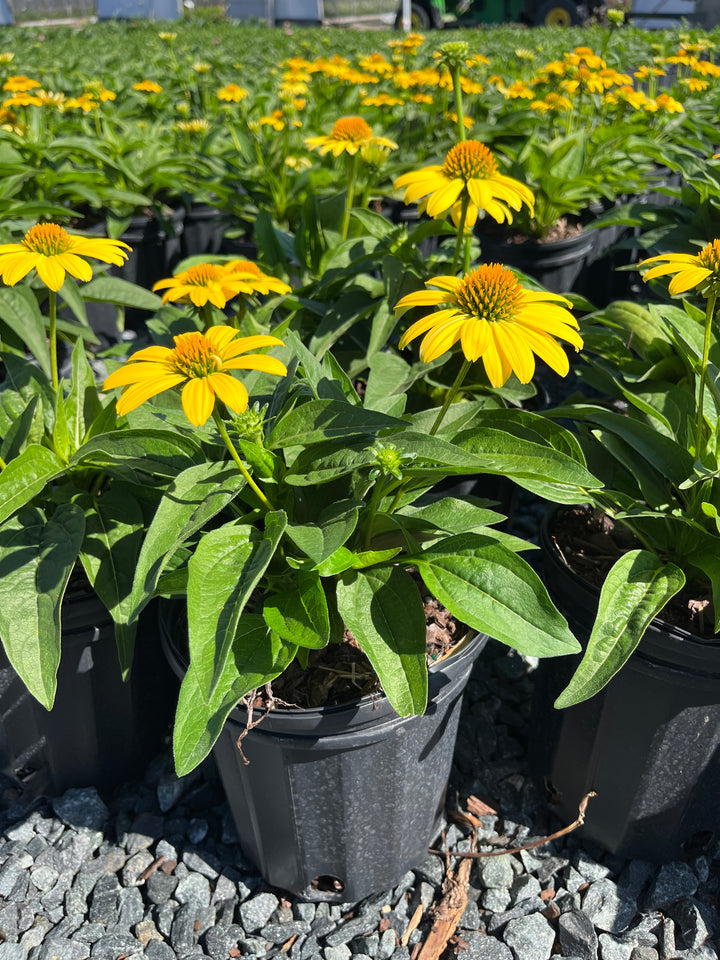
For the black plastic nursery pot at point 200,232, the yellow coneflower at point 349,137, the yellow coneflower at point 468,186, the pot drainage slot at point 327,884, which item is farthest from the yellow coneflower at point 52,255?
the black plastic nursery pot at point 200,232

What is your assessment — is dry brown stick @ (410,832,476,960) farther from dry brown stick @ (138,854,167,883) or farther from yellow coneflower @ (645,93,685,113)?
yellow coneflower @ (645,93,685,113)

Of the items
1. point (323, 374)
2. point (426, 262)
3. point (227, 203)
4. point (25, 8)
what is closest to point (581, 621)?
point (323, 374)

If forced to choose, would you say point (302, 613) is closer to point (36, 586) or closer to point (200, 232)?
point (36, 586)

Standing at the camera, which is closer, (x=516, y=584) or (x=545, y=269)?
(x=516, y=584)

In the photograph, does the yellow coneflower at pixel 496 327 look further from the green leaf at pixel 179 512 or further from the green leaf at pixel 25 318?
the green leaf at pixel 25 318

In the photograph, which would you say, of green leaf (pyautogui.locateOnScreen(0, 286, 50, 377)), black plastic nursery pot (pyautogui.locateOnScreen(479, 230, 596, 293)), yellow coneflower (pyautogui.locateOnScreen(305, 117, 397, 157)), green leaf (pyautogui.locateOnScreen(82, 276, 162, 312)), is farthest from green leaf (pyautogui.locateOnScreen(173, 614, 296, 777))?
black plastic nursery pot (pyautogui.locateOnScreen(479, 230, 596, 293))

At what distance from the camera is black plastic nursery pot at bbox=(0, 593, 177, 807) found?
1507 millimetres

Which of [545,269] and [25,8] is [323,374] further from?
[25,8]

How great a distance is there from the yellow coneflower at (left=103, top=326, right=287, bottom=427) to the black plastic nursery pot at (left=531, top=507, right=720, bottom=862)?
0.78 meters

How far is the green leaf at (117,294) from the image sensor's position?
7.06ft

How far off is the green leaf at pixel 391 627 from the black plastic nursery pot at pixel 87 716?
543 millimetres

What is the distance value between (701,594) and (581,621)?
24 cm

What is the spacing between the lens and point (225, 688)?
1.14 metres

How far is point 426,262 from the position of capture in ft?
6.91
